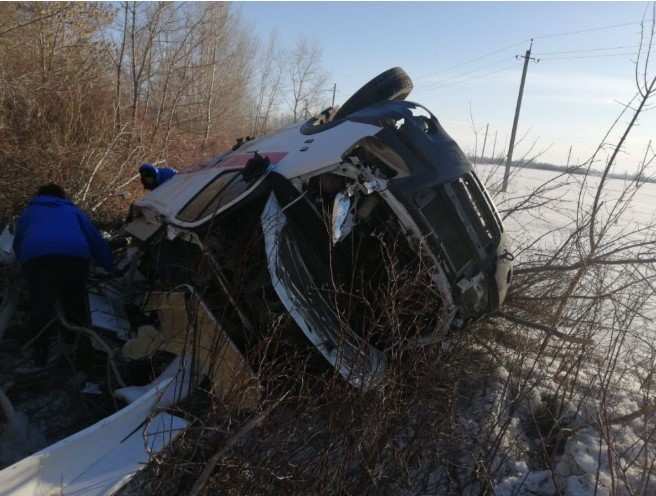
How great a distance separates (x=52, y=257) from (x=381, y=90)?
290 cm

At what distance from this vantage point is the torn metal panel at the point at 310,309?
2.59 meters

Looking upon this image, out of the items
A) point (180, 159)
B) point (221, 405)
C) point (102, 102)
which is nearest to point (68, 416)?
point (221, 405)

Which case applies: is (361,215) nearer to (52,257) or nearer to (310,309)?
(310,309)

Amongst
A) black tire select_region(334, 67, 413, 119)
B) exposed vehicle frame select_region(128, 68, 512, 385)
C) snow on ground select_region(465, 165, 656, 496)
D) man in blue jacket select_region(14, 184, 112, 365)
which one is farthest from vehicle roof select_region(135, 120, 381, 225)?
snow on ground select_region(465, 165, 656, 496)

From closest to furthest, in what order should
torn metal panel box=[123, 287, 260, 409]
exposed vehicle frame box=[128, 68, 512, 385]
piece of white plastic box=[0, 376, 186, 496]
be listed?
piece of white plastic box=[0, 376, 186, 496] → torn metal panel box=[123, 287, 260, 409] → exposed vehicle frame box=[128, 68, 512, 385]

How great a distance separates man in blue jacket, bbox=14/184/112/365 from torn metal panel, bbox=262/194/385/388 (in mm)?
1736

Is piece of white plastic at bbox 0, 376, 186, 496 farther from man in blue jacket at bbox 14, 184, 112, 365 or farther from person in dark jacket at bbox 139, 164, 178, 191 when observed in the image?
person in dark jacket at bbox 139, 164, 178, 191

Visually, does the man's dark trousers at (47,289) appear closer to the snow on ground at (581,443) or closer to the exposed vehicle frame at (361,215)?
the exposed vehicle frame at (361,215)

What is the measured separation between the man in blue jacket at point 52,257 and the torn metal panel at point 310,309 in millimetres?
1736

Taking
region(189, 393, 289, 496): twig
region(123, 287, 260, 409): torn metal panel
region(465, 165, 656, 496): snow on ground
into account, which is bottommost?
region(465, 165, 656, 496): snow on ground

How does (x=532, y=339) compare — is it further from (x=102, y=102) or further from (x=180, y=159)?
(x=180, y=159)

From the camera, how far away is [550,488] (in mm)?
2727

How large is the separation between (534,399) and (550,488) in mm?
805

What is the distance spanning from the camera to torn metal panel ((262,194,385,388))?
2.59m
